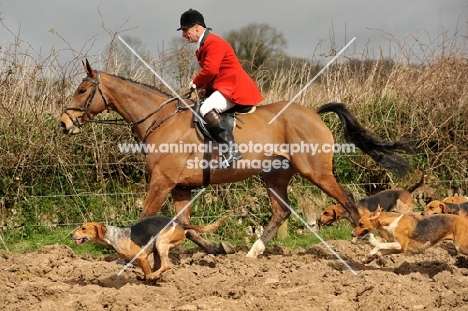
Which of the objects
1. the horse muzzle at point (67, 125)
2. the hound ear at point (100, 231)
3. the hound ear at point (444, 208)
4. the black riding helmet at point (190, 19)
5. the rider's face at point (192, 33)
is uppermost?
the black riding helmet at point (190, 19)

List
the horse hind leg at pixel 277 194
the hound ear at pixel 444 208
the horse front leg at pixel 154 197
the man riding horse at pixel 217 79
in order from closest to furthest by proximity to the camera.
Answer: the horse front leg at pixel 154 197
the man riding horse at pixel 217 79
the horse hind leg at pixel 277 194
the hound ear at pixel 444 208

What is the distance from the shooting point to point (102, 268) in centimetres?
798

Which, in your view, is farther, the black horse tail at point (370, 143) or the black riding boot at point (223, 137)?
the black horse tail at point (370, 143)

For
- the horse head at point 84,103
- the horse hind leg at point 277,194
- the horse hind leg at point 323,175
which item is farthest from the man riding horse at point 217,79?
the horse head at point 84,103

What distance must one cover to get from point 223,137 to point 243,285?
2.19m

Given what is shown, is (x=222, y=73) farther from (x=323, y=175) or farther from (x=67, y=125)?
(x=67, y=125)

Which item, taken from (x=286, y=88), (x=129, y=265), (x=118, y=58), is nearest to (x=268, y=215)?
(x=286, y=88)

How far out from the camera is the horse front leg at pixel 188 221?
344 inches

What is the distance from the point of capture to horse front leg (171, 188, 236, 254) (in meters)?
8.73

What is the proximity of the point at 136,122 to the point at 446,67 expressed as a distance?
7398 millimetres

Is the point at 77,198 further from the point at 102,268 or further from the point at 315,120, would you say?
the point at 315,120

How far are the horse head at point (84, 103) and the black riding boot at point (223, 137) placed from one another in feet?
4.72

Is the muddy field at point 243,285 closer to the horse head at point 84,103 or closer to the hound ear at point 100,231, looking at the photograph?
the hound ear at point 100,231

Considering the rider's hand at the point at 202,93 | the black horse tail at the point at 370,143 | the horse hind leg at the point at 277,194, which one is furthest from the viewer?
the black horse tail at the point at 370,143
